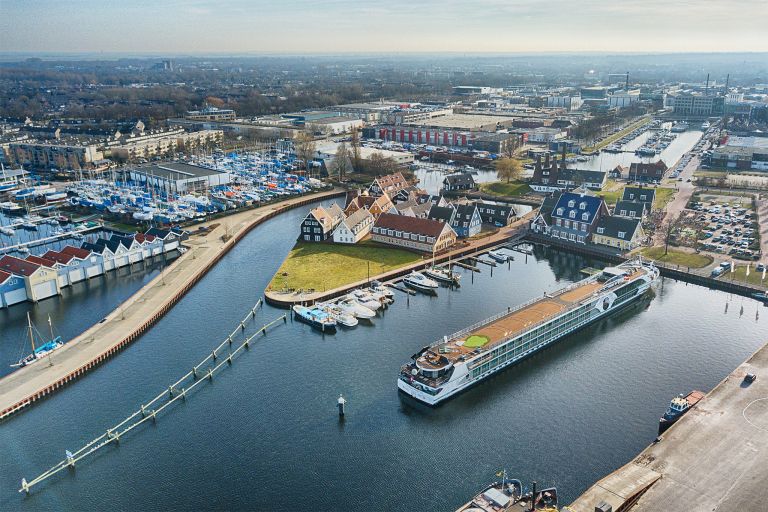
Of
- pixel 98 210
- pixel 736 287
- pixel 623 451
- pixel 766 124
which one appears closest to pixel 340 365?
pixel 623 451

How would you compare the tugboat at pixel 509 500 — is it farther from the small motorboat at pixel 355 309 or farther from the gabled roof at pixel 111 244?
the gabled roof at pixel 111 244

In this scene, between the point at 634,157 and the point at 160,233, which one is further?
the point at 634,157

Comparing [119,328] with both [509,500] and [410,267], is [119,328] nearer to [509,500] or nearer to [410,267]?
[410,267]

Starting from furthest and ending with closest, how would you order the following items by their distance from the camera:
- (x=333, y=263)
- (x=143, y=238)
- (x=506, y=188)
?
(x=506, y=188), (x=143, y=238), (x=333, y=263)

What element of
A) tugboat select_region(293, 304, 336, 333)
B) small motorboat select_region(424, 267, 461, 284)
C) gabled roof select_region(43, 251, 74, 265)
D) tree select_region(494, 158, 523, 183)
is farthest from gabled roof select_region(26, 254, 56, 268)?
tree select_region(494, 158, 523, 183)

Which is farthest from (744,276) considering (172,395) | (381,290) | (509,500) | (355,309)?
(172,395)

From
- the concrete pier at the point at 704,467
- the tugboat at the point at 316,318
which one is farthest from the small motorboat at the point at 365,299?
the concrete pier at the point at 704,467

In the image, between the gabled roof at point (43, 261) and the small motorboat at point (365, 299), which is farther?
the gabled roof at point (43, 261)

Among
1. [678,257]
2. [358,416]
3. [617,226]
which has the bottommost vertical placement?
[358,416]

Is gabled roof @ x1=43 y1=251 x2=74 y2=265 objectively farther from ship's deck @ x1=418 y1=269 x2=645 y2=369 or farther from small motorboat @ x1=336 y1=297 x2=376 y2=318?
ship's deck @ x1=418 y1=269 x2=645 y2=369
